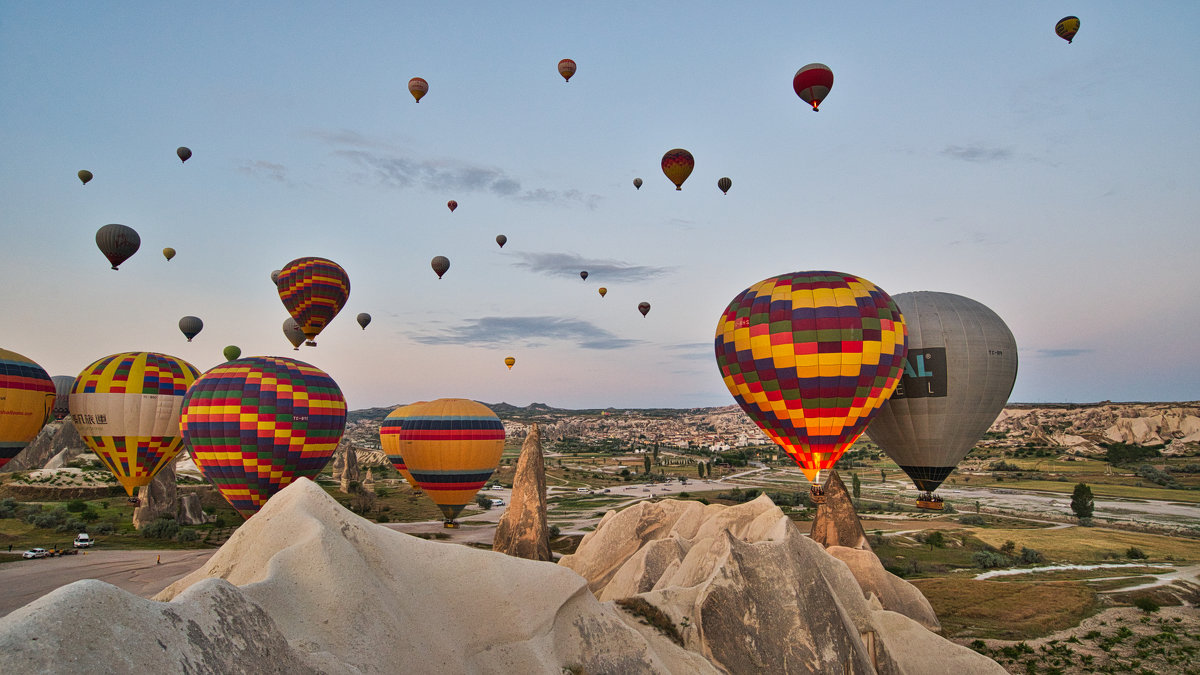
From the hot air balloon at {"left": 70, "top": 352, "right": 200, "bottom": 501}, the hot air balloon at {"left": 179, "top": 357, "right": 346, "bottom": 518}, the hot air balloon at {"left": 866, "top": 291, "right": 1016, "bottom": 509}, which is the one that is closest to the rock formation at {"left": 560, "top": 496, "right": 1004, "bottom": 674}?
the hot air balloon at {"left": 866, "top": 291, "right": 1016, "bottom": 509}

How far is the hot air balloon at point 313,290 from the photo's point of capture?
135ft

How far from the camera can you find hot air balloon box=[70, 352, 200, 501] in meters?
34.0

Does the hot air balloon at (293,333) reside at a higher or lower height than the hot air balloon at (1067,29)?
lower

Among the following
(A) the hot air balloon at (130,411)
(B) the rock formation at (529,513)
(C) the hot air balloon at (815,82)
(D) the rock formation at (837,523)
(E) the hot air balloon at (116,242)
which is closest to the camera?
(D) the rock formation at (837,523)

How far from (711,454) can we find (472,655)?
6538 inches

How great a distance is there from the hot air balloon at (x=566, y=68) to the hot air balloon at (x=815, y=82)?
17.0 meters

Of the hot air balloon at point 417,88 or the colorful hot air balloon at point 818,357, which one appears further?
the hot air balloon at point 417,88

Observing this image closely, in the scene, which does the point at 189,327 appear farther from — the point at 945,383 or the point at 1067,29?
the point at 1067,29

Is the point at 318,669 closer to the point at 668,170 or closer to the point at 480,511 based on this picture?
the point at 668,170

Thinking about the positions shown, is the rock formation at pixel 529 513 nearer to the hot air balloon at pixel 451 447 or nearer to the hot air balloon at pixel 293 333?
the hot air balloon at pixel 451 447

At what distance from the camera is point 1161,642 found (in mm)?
21375

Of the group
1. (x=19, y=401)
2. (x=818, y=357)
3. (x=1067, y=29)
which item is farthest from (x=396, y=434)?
(x=1067, y=29)

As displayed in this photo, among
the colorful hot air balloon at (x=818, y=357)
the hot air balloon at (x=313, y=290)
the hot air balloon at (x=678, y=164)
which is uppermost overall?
the hot air balloon at (x=678, y=164)

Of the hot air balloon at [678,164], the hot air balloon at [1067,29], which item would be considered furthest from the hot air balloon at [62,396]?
the hot air balloon at [1067,29]
